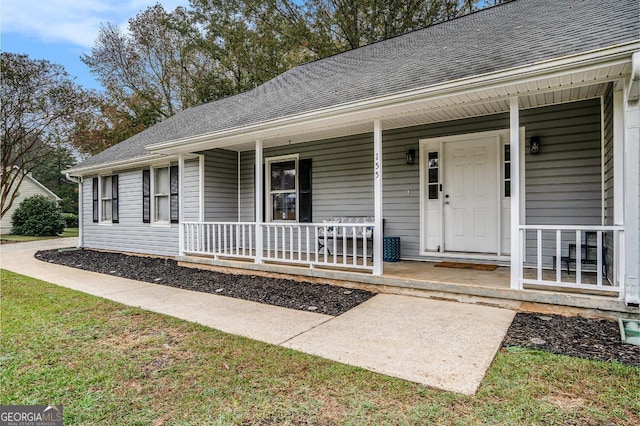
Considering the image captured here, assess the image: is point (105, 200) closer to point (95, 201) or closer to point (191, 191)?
point (95, 201)

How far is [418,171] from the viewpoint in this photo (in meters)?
6.04

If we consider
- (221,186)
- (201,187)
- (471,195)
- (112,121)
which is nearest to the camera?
(471,195)

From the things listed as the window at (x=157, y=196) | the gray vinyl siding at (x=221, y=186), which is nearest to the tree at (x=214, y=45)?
the gray vinyl siding at (x=221, y=186)

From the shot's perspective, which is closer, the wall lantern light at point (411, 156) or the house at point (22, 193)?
the wall lantern light at point (411, 156)

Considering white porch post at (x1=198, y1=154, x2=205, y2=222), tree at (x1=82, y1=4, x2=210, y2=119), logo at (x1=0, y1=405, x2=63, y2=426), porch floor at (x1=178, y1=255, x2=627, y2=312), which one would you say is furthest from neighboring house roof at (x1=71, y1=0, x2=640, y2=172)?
tree at (x1=82, y1=4, x2=210, y2=119)

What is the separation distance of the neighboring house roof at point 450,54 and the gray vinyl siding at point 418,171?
3.32 feet

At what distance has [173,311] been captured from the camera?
4.14 m

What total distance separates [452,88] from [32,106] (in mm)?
16582

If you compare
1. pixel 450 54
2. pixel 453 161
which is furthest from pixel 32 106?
pixel 453 161

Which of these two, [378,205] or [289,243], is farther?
[289,243]

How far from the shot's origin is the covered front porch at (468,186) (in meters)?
3.69

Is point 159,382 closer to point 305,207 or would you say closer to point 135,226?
point 305,207

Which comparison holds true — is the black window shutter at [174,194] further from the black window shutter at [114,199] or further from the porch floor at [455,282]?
the porch floor at [455,282]

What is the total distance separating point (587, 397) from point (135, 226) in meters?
9.77
